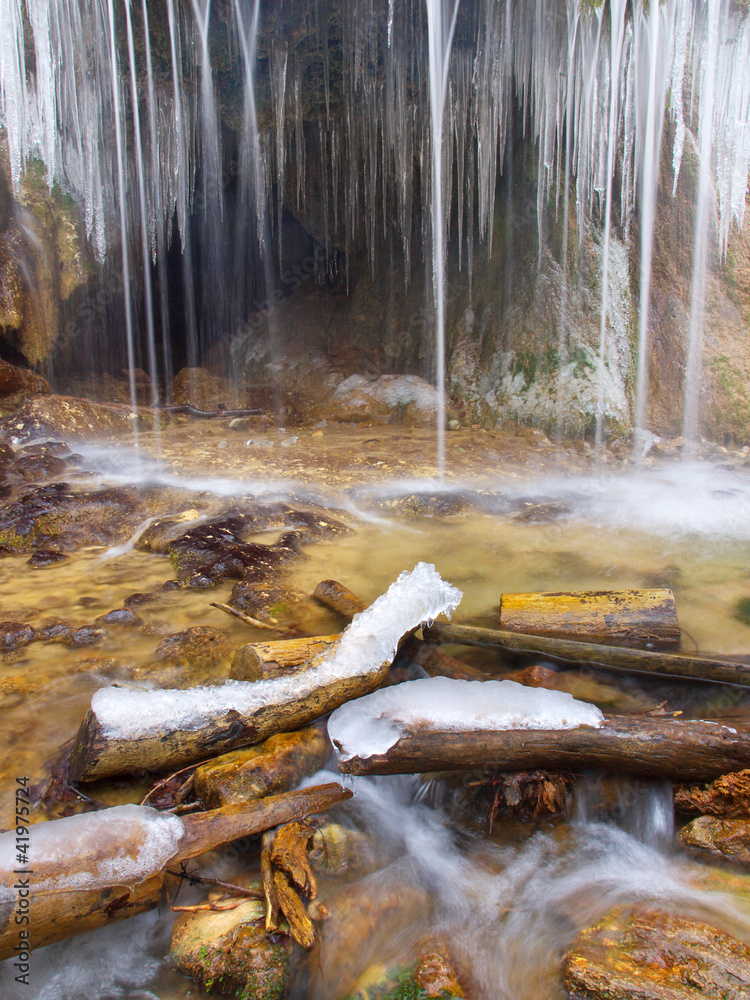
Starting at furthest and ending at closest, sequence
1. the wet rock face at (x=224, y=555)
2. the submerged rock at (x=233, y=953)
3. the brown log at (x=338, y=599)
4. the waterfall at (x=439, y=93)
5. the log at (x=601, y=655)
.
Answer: the waterfall at (x=439, y=93) < the wet rock face at (x=224, y=555) < the brown log at (x=338, y=599) < the log at (x=601, y=655) < the submerged rock at (x=233, y=953)

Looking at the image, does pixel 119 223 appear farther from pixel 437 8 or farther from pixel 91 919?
pixel 91 919

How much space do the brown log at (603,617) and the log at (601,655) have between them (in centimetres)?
12

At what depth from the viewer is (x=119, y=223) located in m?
8.45

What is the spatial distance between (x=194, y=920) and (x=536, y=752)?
3.76ft

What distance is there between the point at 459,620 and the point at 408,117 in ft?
24.2

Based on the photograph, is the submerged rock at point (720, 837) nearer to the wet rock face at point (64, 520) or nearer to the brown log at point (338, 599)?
the brown log at point (338, 599)

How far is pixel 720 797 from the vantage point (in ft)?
6.05

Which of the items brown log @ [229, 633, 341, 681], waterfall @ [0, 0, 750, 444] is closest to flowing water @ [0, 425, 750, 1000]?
brown log @ [229, 633, 341, 681]

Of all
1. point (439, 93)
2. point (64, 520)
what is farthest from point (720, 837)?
point (439, 93)

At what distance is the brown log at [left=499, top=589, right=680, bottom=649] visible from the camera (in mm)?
2707

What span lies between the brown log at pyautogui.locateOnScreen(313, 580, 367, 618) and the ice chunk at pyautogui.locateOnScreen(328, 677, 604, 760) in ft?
2.77

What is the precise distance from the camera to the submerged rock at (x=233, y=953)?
1.45m

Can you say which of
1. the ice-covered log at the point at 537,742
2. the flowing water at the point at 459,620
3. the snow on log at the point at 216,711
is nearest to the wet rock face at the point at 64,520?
the flowing water at the point at 459,620

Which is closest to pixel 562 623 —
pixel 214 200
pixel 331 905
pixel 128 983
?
pixel 331 905
